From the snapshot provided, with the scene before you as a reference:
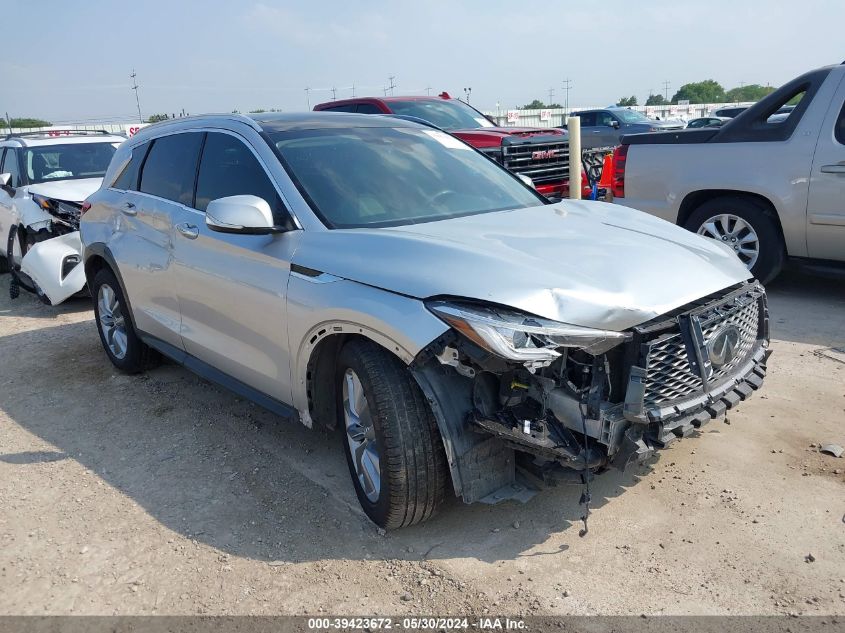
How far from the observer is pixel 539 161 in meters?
10.2

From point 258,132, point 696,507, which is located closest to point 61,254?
point 258,132

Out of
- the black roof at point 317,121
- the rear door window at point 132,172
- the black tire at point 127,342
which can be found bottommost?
the black tire at point 127,342

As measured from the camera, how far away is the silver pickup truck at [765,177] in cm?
612

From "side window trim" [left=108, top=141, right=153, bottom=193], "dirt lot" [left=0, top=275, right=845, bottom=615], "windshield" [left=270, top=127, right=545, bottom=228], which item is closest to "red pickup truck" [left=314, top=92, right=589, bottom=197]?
"side window trim" [left=108, top=141, right=153, bottom=193]

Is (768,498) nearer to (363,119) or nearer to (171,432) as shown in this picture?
(363,119)

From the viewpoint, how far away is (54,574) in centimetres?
321

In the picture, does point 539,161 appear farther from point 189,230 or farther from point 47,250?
point 189,230

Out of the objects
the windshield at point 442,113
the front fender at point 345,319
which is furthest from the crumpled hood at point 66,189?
the front fender at point 345,319

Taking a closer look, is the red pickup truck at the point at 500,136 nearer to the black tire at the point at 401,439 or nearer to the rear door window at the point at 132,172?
the rear door window at the point at 132,172

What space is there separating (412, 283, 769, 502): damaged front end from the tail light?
4826 millimetres

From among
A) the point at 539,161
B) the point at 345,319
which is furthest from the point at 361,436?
the point at 539,161

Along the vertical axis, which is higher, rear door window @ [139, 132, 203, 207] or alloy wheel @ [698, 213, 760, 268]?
rear door window @ [139, 132, 203, 207]

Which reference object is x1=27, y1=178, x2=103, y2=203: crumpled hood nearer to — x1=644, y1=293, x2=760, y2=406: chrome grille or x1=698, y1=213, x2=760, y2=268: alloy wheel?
x1=698, y1=213, x2=760, y2=268: alloy wheel

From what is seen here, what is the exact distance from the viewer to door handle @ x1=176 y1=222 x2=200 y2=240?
4.25m
